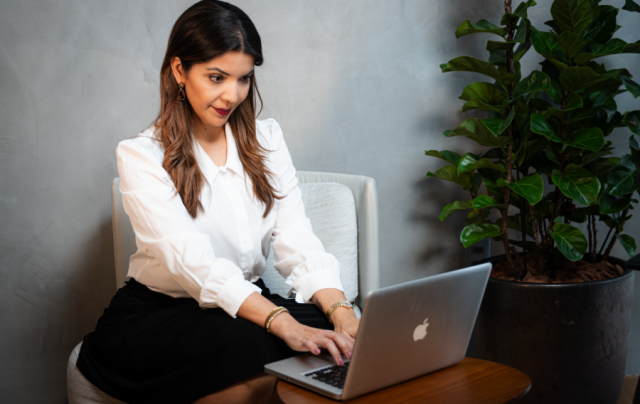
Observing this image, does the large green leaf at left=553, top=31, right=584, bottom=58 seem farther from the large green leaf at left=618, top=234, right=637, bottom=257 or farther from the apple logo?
the apple logo

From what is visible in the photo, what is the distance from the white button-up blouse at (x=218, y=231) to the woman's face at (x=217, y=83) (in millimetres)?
132

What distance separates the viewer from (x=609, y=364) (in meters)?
1.71

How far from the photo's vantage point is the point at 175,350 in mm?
1096

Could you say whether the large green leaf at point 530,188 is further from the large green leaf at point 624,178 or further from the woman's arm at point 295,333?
the woman's arm at point 295,333

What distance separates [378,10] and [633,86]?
92 cm

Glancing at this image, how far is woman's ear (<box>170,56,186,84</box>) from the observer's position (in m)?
1.33

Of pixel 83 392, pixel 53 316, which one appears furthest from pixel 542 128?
pixel 53 316

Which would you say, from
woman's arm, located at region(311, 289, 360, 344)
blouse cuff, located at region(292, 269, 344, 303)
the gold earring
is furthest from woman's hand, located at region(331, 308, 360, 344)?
the gold earring

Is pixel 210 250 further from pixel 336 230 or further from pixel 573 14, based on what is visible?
pixel 573 14

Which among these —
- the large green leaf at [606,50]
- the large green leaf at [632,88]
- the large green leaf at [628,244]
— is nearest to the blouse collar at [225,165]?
the large green leaf at [606,50]

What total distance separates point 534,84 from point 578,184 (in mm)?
341

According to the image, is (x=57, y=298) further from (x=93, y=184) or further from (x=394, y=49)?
(x=394, y=49)

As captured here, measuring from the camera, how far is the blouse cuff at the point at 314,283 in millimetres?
1297

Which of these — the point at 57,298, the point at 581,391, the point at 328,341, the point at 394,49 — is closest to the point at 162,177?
the point at 328,341
